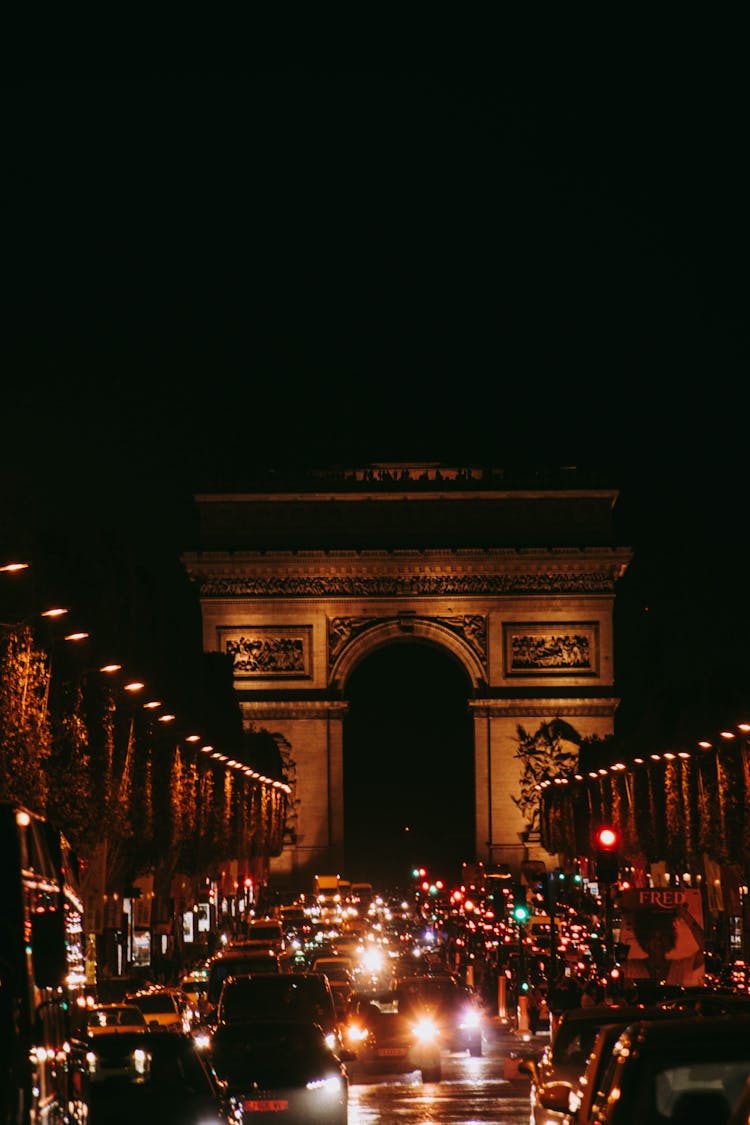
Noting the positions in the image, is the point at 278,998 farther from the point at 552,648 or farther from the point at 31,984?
the point at 552,648

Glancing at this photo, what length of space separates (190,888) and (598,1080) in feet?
195

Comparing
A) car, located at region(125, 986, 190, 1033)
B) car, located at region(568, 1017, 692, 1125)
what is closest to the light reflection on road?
car, located at region(125, 986, 190, 1033)

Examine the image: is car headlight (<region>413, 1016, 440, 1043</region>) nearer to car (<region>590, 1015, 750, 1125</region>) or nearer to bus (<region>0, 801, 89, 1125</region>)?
bus (<region>0, 801, 89, 1125</region>)

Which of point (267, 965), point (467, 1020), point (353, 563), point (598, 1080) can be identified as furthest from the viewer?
point (353, 563)

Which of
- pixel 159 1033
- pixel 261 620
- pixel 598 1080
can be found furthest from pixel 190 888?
pixel 598 1080

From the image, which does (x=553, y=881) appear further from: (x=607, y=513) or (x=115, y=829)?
(x=607, y=513)

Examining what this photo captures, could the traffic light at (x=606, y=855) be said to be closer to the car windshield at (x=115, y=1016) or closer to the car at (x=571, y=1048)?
the car windshield at (x=115, y=1016)

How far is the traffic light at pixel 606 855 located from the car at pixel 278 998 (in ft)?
18.0

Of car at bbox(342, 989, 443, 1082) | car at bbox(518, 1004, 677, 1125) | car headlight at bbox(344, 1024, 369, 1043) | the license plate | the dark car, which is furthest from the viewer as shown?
car headlight at bbox(344, 1024, 369, 1043)

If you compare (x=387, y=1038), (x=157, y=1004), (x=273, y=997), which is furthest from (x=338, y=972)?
(x=273, y=997)

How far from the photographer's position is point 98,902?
50219mm

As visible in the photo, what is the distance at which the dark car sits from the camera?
1734 cm

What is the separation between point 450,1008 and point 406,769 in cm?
11803

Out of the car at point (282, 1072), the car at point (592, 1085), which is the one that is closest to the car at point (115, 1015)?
the car at point (282, 1072)
